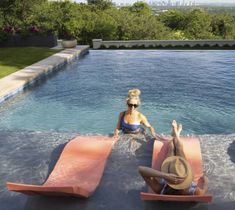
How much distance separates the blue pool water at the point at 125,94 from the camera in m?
10.5

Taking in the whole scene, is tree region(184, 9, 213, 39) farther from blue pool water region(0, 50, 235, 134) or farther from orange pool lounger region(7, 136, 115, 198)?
orange pool lounger region(7, 136, 115, 198)

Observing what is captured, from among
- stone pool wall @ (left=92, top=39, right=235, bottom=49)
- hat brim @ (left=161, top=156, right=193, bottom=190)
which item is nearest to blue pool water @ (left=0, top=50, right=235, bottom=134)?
stone pool wall @ (left=92, top=39, right=235, bottom=49)

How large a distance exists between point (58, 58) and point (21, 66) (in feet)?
8.12

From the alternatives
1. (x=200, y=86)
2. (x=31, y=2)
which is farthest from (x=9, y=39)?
(x=200, y=86)

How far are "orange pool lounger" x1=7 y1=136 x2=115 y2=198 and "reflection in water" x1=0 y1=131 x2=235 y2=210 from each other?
0.16 m

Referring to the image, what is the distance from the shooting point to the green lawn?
16134 mm

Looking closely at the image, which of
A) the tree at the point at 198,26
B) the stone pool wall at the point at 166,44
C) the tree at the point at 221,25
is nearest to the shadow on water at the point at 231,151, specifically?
the stone pool wall at the point at 166,44

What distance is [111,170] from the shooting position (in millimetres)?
6715

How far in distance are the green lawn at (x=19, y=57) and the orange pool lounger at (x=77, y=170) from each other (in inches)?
A: 328

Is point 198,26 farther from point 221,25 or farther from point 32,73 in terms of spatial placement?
point 32,73

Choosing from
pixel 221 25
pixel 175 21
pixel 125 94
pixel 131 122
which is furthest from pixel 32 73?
pixel 221 25

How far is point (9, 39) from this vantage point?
2306cm

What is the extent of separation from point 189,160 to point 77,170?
1995 mm

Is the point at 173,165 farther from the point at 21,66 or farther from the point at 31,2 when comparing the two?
the point at 31,2
